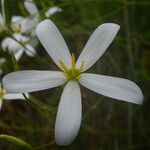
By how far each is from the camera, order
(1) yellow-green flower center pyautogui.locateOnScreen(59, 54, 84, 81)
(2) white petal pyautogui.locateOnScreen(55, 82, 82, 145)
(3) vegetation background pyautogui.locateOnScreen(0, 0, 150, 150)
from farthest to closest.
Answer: (3) vegetation background pyautogui.locateOnScreen(0, 0, 150, 150) < (1) yellow-green flower center pyautogui.locateOnScreen(59, 54, 84, 81) < (2) white petal pyautogui.locateOnScreen(55, 82, 82, 145)

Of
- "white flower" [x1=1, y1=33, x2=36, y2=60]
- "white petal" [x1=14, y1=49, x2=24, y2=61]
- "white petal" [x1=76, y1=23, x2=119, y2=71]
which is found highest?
"white petal" [x1=76, y1=23, x2=119, y2=71]

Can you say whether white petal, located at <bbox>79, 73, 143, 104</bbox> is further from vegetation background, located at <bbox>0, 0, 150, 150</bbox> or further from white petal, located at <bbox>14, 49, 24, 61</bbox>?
white petal, located at <bbox>14, 49, 24, 61</bbox>

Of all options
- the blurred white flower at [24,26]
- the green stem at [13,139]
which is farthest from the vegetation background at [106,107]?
the green stem at [13,139]

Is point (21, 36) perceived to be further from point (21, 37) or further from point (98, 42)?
point (98, 42)

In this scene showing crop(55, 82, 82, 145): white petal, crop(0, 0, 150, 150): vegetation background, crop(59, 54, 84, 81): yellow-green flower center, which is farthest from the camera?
crop(0, 0, 150, 150): vegetation background

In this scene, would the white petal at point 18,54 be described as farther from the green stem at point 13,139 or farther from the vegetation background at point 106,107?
the green stem at point 13,139

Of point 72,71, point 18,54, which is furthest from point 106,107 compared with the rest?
point 72,71

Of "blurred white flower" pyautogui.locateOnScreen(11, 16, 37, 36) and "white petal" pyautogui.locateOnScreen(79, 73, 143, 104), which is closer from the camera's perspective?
"white petal" pyautogui.locateOnScreen(79, 73, 143, 104)

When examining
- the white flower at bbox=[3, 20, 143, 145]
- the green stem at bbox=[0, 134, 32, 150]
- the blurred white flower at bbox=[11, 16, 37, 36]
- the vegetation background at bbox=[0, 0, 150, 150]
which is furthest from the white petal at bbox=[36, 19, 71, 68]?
the blurred white flower at bbox=[11, 16, 37, 36]

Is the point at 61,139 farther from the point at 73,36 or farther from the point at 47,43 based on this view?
the point at 73,36
